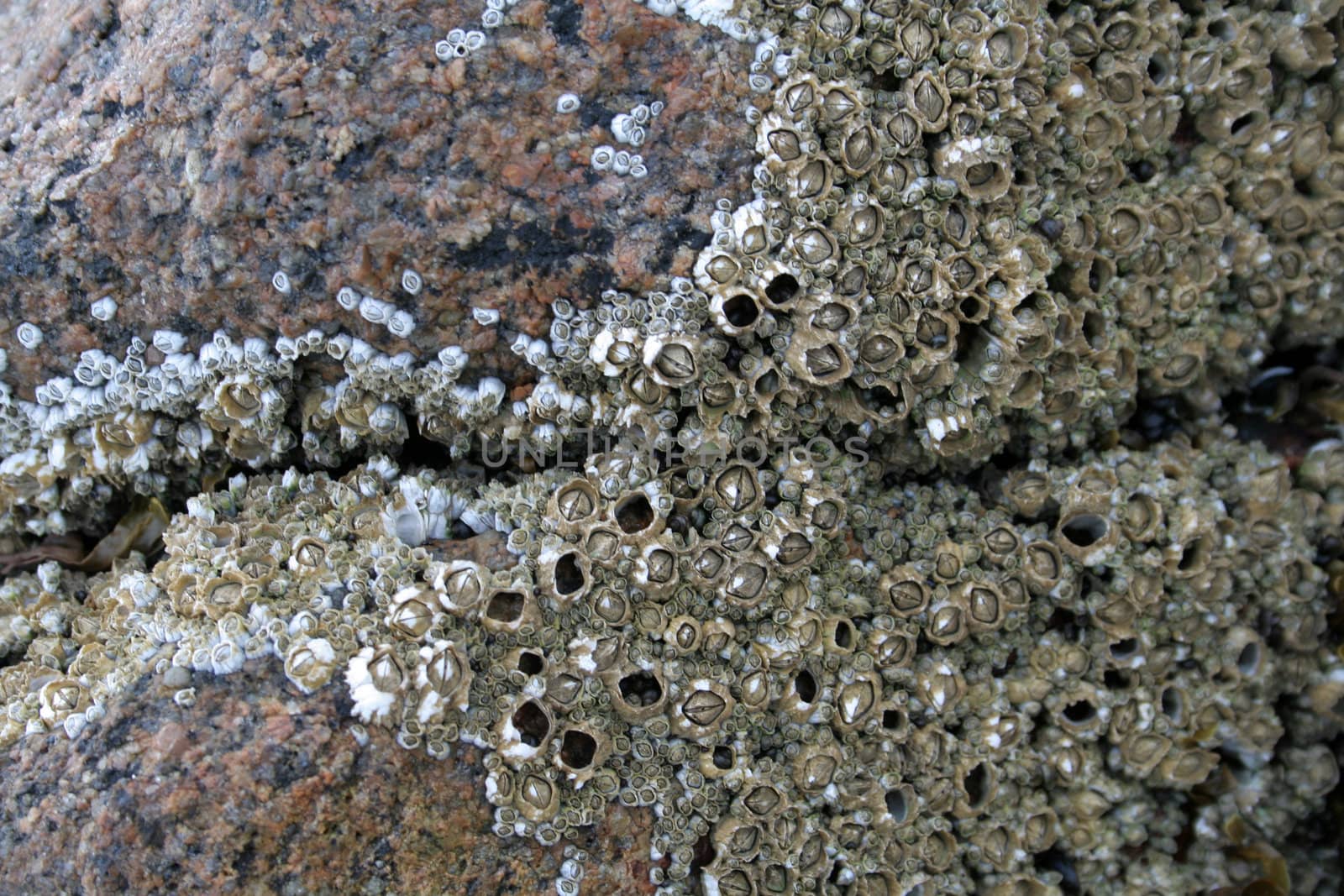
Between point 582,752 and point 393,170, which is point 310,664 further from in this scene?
point 393,170

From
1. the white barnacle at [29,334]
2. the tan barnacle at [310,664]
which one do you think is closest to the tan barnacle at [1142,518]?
the tan barnacle at [310,664]

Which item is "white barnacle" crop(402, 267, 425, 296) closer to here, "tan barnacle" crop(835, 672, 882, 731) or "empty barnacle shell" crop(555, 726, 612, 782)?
"empty barnacle shell" crop(555, 726, 612, 782)

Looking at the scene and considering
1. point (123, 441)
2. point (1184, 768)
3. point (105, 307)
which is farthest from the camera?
point (1184, 768)

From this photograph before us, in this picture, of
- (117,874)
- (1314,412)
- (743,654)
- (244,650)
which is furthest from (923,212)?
(117,874)

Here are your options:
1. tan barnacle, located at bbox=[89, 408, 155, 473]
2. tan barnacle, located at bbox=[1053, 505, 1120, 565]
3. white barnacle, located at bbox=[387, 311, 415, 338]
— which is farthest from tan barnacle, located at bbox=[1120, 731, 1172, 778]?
tan barnacle, located at bbox=[89, 408, 155, 473]

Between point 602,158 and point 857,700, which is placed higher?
point 602,158

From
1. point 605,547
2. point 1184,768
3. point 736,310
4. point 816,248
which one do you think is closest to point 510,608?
point 605,547
